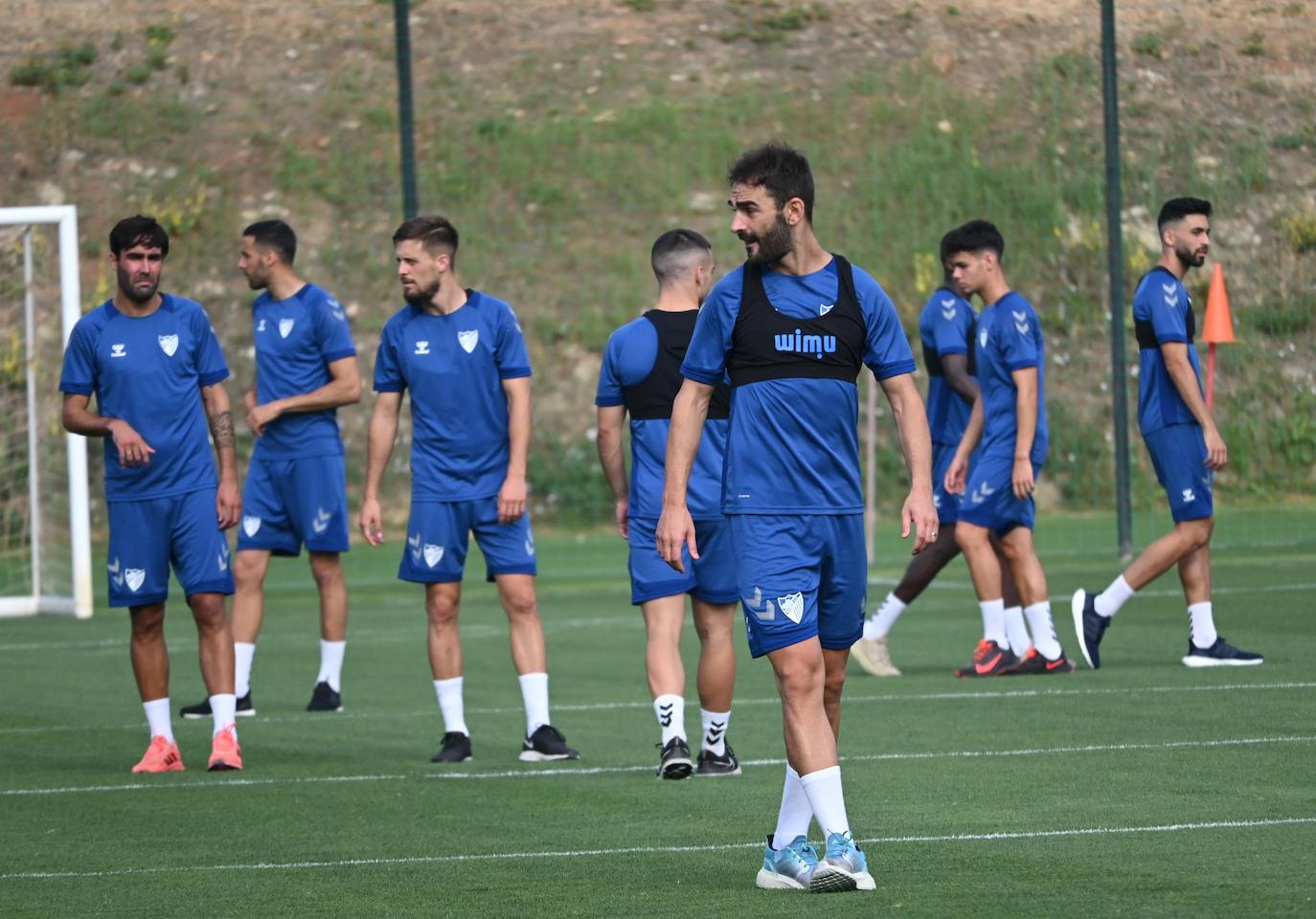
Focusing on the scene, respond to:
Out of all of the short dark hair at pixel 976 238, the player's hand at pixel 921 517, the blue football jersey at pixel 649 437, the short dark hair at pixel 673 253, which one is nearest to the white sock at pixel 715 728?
the blue football jersey at pixel 649 437

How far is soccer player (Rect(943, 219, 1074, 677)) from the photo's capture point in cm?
1154

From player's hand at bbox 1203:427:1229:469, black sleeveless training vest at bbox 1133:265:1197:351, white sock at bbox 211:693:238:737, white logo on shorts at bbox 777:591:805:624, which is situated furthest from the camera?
black sleeveless training vest at bbox 1133:265:1197:351

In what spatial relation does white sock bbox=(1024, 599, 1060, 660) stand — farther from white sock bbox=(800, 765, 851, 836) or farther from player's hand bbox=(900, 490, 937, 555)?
white sock bbox=(800, 765, 851, 836)

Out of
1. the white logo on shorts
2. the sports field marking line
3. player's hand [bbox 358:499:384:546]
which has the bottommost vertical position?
the sports field marking line

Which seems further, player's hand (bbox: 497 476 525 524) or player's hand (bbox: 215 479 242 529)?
player's hand (bbox: 497 476 525 524)

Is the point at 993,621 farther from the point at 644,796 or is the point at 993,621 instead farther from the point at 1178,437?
the point at 644,796

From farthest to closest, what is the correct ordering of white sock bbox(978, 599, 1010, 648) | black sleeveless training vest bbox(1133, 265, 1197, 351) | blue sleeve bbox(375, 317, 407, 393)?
1. white sock bbox(978, 599, 1010, 648)
2. black sleeveless training vest bbox(1133, 265, 1197, 351)
3. blue sleeve bbox(375, 317, 407, 393)

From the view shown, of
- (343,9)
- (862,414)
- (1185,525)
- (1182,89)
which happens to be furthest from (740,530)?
(343,9)

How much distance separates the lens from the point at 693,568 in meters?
8.84

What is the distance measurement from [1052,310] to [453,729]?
56.9 feet

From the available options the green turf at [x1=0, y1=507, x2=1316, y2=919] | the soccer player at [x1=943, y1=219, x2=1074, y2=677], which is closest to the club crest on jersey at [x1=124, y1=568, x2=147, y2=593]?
the green turf at [x1=0, y1=507, x2=1316, y2=919]

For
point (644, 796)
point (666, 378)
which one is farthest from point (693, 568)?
point (644, 796)

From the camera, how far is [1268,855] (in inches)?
252

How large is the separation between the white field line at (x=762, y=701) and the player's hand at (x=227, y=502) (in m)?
1.74
